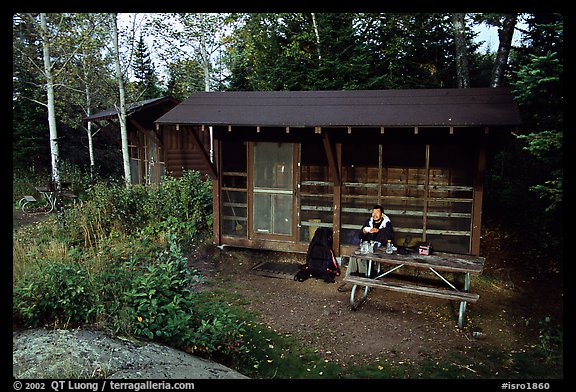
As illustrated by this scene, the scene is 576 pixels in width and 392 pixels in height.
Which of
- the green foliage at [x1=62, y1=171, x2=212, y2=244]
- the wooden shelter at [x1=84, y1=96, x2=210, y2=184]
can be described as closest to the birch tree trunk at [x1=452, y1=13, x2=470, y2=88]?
the green foliage at [x1=62, y1=171, x2=212, y2=244]

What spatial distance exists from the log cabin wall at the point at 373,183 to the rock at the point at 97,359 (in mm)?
4657

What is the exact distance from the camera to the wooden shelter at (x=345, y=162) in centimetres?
745

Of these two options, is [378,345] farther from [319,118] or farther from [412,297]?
[319,118]

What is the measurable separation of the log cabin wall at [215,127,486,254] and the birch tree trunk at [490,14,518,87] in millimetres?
6575

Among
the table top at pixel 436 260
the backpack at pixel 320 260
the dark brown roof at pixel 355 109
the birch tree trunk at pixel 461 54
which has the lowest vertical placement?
the backpack at pixel 320 260

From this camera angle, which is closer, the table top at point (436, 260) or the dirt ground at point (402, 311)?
the dirt ground at point (402, 311)

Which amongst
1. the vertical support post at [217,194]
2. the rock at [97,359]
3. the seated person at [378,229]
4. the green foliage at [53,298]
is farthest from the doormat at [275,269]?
the green foliage at [53,298]

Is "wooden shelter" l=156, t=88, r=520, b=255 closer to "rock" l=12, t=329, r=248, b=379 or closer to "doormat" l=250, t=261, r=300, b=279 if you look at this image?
"doormat" l=250, t=261, r=300, b=279

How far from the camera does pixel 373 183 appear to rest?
8.23 metres

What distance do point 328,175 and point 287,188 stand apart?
90 cm

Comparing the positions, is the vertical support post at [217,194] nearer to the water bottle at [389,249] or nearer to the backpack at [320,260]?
the backpack at [320,260]

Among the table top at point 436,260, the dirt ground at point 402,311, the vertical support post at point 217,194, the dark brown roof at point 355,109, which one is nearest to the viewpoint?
the dirt ground at point 402,311

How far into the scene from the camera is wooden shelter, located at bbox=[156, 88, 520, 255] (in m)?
7.45

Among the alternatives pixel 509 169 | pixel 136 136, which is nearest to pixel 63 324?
pixel 509 169
